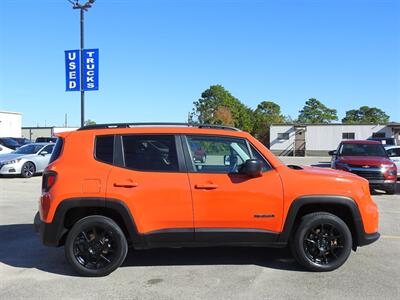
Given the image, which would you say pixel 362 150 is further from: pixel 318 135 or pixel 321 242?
pixel 318 135

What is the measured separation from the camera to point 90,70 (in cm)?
1702

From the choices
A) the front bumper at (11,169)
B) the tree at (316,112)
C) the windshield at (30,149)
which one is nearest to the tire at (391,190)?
the front bumper at (11,169)

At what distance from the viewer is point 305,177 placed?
18.2ft

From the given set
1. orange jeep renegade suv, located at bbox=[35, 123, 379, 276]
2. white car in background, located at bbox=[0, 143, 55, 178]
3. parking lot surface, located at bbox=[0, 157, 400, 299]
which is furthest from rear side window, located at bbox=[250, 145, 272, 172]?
white car in background, located at bbox=[0, 143, 55, 178]

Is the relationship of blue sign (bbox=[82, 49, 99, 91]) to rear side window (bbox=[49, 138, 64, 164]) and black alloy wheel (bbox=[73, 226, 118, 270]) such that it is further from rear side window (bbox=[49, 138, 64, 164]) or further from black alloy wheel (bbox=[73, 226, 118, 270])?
black alloy wheel (bbox=[73, 226, 118, 270])

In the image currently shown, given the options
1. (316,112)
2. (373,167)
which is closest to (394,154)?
(373,167)

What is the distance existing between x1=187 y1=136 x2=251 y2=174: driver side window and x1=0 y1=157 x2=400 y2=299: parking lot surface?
127 centimetres

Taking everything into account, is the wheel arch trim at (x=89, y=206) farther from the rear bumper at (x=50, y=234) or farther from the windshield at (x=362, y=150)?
the windshield at (x=362, y=150)

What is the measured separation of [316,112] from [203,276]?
4380 inches

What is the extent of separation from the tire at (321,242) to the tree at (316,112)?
10676 centimetres

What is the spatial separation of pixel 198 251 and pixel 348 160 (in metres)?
7.84

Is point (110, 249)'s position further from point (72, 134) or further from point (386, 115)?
point (386, 115)

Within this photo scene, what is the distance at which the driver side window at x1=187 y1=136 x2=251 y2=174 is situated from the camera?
5605mm

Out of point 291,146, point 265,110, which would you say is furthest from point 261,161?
point 265,110
